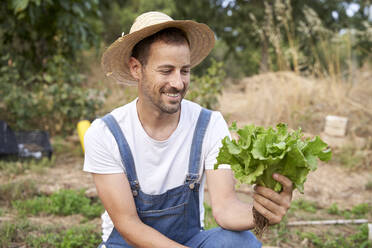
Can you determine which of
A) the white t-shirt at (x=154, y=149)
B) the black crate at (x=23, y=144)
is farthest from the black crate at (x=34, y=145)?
the white t-shirt at (x=154, y=149)

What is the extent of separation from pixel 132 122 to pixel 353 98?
5.37 m

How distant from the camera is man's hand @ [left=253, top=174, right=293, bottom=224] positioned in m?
1.61

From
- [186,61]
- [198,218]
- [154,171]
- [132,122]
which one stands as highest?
[186,61]

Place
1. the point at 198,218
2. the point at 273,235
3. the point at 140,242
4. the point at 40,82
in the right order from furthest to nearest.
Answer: the point at 40,82
the point at 273,235
the point at 198,218
the point at 140,242

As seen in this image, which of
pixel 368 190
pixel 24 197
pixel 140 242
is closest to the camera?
→ pixel 140 242

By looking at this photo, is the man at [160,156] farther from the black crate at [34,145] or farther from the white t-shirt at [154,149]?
the black crate at [34,145]

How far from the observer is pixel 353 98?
6.56m

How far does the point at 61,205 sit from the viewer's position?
12.1 ft

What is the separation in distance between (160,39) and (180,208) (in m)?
0.97

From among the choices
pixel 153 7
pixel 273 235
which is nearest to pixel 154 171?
pixel 273 235

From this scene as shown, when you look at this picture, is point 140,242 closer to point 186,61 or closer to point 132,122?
point 132,122

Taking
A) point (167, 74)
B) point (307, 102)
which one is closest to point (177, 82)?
point (167, 74)

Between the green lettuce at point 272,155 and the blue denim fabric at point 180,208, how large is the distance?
1.94 feet

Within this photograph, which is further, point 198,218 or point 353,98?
point 353,98
